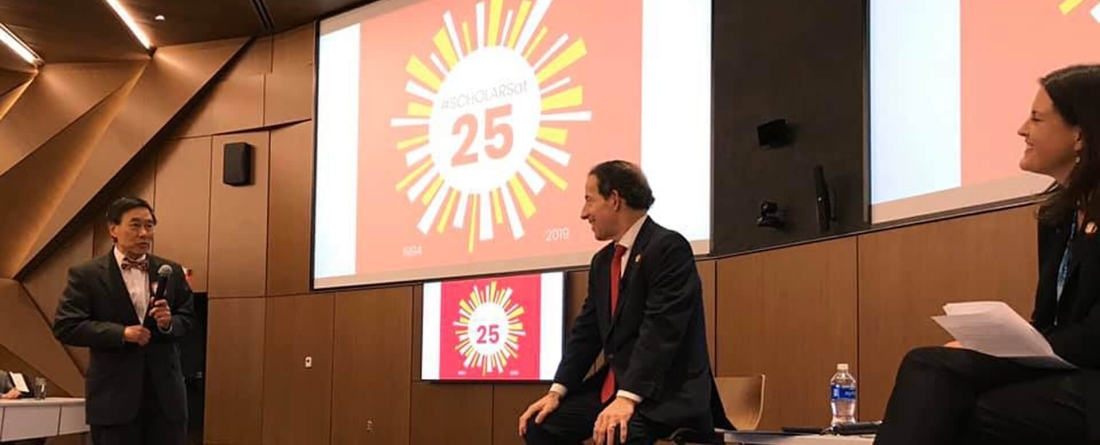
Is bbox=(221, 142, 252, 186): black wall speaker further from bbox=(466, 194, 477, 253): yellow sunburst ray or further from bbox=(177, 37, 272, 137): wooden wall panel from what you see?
bbox=(466, 194, 477, 253): yellow sunburst ray

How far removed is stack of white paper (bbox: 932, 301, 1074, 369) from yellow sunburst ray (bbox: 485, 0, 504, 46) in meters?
5.39

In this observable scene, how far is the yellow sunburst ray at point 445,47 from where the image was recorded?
23.7 ft

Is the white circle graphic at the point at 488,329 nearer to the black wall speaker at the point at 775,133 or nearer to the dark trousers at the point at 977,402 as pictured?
the black wall speaker at the point at 775,133

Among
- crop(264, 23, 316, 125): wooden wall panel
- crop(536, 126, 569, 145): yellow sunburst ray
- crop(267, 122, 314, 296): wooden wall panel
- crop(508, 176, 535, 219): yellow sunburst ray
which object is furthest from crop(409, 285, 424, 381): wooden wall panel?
crop(264, 23, 316, 125): wooden wall panel

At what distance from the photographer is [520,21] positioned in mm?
6793

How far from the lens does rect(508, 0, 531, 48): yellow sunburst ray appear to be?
6.76 metres

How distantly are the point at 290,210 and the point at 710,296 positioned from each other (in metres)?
4.16

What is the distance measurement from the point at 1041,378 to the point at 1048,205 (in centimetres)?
37

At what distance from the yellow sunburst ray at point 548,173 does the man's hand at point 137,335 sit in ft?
9.96

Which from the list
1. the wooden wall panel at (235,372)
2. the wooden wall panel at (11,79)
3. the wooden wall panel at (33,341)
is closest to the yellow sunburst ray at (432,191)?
the wooden wall panel at (235,372)

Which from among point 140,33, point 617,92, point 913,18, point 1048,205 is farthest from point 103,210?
point 1048,205

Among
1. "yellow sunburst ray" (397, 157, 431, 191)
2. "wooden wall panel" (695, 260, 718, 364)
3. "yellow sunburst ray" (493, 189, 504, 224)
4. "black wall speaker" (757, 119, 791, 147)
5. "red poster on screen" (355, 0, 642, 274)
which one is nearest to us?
"black wall speaker" (757, 119, 791, 147)

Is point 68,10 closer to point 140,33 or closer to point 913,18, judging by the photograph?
point 140,33

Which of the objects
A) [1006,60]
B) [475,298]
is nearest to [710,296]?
[475,298]
